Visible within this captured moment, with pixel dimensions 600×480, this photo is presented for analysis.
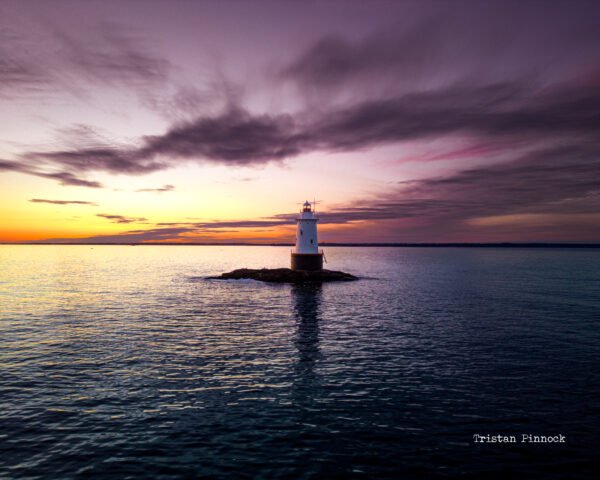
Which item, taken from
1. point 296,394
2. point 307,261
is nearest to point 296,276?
point 307,261

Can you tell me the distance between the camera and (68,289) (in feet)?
188

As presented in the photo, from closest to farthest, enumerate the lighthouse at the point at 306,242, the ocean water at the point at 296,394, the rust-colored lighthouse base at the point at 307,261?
1. the ocean water at the point at 296,394
2. the lighthouse at the point at 306,242
3. the rust-colored lighthouse base at the point at 307,261

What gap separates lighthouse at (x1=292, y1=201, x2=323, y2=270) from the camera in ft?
217

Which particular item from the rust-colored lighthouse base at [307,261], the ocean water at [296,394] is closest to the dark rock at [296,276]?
the rust-colored lighthouse base at [307,261]

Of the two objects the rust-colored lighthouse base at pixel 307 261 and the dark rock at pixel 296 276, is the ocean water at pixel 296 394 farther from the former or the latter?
the rust-colored lighthouse base at pixel 307 261

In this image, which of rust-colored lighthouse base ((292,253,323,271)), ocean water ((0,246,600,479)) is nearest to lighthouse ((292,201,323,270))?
rust-colored lighthouse base ((292,253,323,271))

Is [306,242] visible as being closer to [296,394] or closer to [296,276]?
[296,276]

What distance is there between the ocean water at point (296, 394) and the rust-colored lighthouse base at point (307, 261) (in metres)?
31.6

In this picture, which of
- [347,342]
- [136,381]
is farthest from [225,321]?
[136,381]

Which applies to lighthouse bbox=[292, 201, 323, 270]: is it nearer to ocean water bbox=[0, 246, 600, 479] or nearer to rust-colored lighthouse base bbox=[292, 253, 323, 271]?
rust-colored lighthouse base bbox=[292, 253, 323, 271]

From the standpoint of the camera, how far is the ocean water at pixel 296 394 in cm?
1198

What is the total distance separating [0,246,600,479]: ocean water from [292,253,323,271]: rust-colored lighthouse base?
104ft

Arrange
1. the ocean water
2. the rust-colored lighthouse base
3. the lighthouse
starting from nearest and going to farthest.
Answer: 1. the ocean water
2. the lighthouse
3. the rust-colored lighthouse base

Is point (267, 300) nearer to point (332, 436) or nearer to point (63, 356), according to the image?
point (63, 356)
